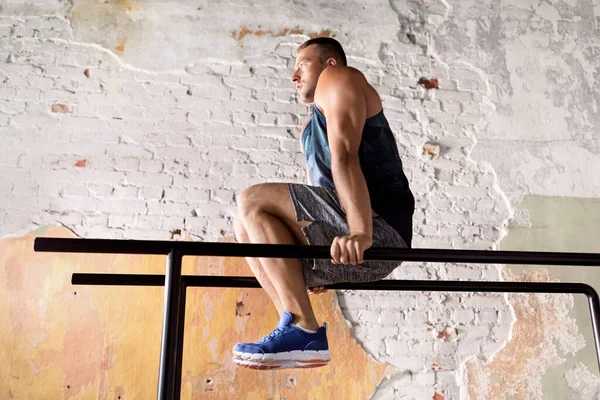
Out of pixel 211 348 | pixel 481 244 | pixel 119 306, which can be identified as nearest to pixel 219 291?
pixel 211 348

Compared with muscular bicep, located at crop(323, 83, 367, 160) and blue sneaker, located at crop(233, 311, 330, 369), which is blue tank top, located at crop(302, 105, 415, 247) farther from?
blue sneaker, located at crop(233, 311, 330, 369)

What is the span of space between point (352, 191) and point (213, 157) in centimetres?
165

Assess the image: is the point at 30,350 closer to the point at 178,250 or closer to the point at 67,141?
the point at 67,141

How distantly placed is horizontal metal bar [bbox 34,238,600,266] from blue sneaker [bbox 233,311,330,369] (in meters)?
0.31

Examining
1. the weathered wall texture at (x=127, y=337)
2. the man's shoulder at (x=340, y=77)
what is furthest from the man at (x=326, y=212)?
the weathered wall texture at (x=127, y=337)

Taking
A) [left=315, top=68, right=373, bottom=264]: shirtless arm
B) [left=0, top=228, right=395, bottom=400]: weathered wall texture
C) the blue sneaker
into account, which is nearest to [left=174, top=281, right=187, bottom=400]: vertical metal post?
the blue sneaker

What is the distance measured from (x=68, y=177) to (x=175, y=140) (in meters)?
0.58

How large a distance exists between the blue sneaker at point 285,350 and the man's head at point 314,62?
764 millimetres

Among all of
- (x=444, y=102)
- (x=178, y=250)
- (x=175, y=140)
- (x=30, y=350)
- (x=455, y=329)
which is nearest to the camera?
(x=178, y=250)

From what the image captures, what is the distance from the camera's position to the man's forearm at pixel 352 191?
149cm

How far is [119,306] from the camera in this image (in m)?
2.74

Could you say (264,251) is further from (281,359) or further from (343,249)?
(281,359)

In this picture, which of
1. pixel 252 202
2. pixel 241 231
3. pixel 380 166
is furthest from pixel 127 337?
pixel 380 166

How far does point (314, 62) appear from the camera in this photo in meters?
1.91
